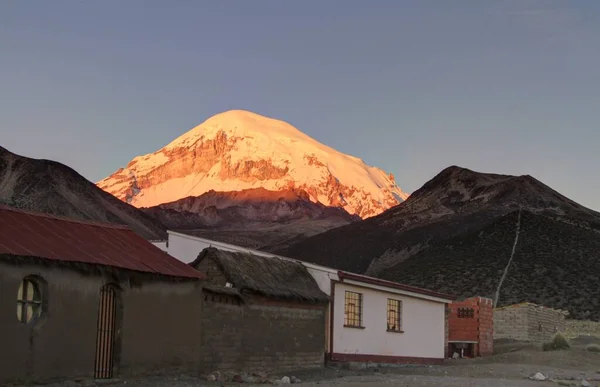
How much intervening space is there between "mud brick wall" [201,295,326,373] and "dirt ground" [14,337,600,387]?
1.67ft

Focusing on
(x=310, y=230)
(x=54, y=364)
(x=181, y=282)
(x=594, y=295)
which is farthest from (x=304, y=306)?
(x=310, y=230)

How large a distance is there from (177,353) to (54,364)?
11.7ft

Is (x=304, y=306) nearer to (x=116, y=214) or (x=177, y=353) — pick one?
(x=177, y=353)

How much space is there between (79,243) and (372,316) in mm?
11812

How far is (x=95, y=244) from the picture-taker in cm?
1805

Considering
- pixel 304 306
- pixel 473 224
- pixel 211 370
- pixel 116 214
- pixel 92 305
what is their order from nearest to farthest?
1. pixel 92 305
2. pixel 211 370
3. pixel 304 306
4. pixel 473 224
5. pixel 116 214

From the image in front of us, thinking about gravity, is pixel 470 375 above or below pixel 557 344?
below

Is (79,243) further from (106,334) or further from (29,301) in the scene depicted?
(29,301)

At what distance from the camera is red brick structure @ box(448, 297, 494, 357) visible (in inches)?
1416

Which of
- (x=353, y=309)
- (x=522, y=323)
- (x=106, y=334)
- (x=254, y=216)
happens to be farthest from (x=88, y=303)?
(x=254, y=216)

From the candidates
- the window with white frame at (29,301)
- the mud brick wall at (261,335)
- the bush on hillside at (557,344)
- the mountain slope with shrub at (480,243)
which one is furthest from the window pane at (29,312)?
the mountain slope with shrub at (480,243)

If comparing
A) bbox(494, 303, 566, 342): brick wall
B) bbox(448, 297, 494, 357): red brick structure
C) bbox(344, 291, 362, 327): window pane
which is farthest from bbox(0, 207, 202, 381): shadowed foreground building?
bbox(494, 303, 566, 342): brick wall

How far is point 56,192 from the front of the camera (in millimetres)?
95750

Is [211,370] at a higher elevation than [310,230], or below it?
below
